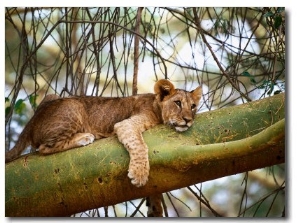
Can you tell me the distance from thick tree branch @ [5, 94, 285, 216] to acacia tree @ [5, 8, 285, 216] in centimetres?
35

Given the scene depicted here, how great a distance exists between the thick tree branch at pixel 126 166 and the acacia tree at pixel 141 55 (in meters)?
0.35

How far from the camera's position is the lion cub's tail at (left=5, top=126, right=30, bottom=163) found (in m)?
3.07

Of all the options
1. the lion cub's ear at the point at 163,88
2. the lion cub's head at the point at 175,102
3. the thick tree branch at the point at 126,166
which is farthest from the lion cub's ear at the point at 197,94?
the thick tree branch at the point at 126,166

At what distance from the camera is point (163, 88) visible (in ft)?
10.3

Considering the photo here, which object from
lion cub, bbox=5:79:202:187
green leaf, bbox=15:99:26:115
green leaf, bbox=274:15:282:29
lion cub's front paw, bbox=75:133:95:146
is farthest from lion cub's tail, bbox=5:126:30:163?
green leaf, bbox=274:15:282:29

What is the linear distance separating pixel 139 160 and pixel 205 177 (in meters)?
0.36

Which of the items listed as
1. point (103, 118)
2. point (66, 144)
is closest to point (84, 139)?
point (66, 144)

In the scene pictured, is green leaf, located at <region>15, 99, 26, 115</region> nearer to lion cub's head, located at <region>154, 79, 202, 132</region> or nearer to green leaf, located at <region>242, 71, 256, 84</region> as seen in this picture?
lion cub's head, located at <region>154, 79, 202, 132</region>

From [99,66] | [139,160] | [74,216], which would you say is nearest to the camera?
[139,160]

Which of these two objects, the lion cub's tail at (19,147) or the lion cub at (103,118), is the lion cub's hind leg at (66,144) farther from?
the lion cub's tail at (19,147)

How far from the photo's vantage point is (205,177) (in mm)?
2762

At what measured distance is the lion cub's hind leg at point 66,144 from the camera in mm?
2928
